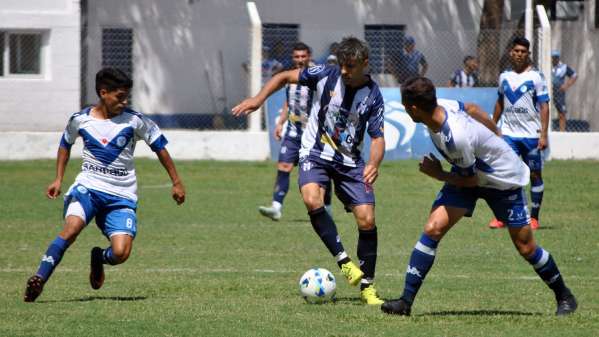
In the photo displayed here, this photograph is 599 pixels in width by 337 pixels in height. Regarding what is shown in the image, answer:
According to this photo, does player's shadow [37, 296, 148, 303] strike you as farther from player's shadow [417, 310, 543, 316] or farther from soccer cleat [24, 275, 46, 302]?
player's shadow [417, 310, 543, 316]

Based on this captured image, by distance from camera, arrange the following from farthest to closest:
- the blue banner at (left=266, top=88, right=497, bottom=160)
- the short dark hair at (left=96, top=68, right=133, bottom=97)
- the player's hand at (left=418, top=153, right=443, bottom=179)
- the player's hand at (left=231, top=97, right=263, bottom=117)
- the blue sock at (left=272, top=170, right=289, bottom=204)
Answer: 1. the blue banner at (left=266, top=88, right=497, bottom=160)
2. the blue sock at (left=272, top=170, right=289, bottom=204)
3. the short dark hair at (left=96, top=68, right=133, bottom=97)
4. the player's hand at (left=231, top=97, right=263, bottom=117)
5. the player's hand at (left=418, top=153, right=443, bottom=179)

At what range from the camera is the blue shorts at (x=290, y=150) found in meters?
14.6

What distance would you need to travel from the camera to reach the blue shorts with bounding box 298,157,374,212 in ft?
30.2

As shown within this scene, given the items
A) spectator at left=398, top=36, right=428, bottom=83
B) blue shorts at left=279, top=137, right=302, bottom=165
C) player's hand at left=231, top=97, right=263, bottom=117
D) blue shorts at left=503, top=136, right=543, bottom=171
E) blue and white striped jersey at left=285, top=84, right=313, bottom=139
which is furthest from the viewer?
spectator at left=398, top=36, right=428, bottom=83

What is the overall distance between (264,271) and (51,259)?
251cm

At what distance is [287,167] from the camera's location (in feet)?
48.6

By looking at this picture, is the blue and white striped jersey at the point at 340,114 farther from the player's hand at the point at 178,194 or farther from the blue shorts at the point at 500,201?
the blue shorts at the point at 500,201

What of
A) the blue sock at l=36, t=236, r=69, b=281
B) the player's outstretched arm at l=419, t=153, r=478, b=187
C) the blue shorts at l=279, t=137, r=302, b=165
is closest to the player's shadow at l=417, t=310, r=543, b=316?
the player's outstretched arm at l=419, t=153, r=478, b=187

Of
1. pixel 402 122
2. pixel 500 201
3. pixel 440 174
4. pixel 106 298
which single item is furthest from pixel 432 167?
pixel 402 122

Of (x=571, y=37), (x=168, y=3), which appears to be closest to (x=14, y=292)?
(x=571, y=37)

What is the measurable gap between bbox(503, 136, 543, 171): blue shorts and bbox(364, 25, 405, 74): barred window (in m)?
10.0

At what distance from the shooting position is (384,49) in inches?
1038

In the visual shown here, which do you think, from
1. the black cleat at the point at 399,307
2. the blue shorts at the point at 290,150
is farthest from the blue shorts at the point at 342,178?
the blue shorts at the point at 290,150

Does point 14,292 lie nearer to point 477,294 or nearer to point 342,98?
point 342,98
